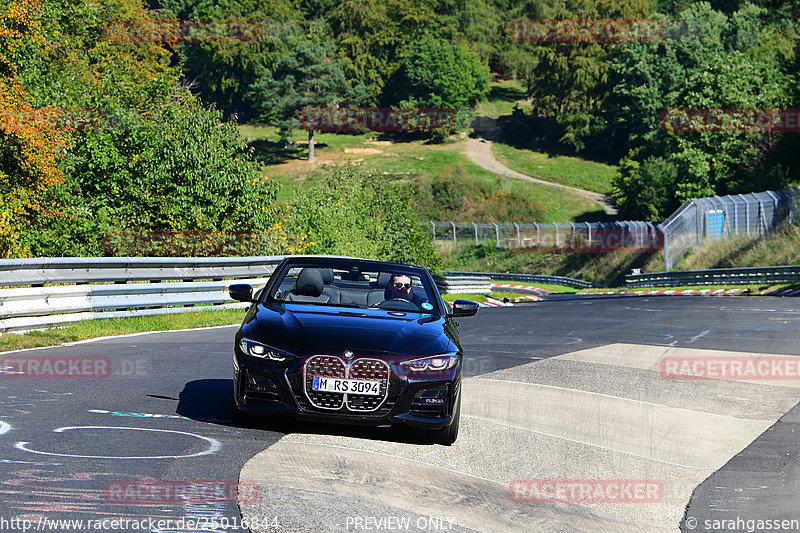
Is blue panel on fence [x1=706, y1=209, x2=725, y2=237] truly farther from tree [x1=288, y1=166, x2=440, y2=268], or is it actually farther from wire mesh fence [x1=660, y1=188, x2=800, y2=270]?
tree [x1=288, y1=166, x2=440, y2=268]

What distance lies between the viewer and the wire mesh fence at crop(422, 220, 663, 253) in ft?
186

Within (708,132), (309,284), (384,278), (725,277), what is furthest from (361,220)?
(708,132)

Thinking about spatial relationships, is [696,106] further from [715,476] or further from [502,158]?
[715,476]

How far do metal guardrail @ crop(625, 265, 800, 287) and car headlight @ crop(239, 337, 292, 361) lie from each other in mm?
34881

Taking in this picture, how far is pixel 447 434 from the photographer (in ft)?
24.4

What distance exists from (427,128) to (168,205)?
89.7 meters

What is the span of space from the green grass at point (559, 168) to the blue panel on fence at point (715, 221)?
4714 centimetres

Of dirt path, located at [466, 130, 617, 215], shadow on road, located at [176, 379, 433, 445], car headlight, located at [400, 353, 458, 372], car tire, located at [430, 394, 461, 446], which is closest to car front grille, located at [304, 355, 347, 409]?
shadow on road, located at [176, 379, 433, 445]

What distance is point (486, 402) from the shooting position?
9664 mm

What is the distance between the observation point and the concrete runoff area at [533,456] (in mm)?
5664

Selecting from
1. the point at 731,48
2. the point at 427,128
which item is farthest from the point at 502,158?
the point at 731,48

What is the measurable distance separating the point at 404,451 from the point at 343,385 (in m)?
0.69

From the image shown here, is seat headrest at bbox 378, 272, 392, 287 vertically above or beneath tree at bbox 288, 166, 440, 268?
above

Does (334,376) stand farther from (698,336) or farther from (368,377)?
(698,336)
